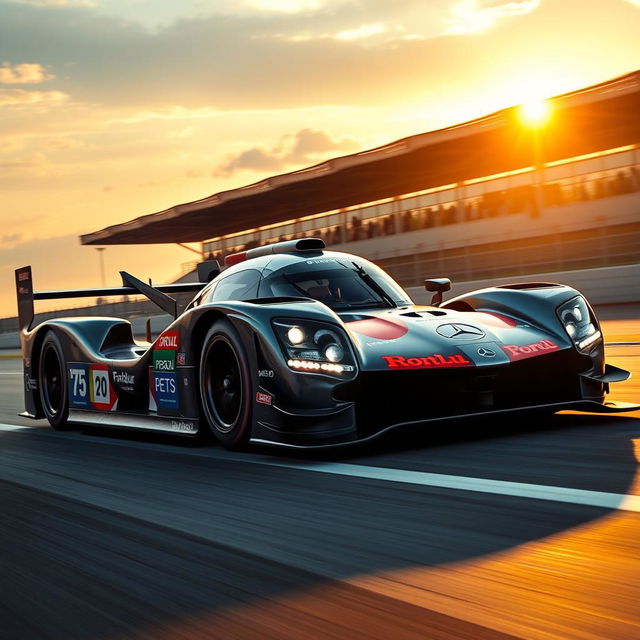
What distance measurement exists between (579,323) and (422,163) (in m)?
32.4

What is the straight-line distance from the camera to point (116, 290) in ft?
27.5

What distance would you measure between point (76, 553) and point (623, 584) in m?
1.87

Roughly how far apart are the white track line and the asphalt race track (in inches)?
0.5

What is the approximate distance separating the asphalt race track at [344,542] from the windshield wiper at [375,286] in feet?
3.49

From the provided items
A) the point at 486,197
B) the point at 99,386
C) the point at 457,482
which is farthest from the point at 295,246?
the point at 486,197

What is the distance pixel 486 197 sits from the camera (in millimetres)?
33312

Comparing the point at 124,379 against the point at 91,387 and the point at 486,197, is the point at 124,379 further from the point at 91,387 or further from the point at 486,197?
the point at 486,197

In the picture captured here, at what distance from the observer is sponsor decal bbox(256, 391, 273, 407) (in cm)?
531

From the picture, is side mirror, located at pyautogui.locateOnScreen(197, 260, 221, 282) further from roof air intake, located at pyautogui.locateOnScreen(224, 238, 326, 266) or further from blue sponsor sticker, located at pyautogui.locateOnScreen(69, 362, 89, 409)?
blue sponsor sticker, located at pyautogui.locateOnScreen(69, 362, 89, 409)

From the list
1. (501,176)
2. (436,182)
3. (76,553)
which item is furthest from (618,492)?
(436,182)

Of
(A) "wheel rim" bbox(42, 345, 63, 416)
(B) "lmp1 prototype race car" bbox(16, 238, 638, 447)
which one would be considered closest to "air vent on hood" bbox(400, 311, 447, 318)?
(B) "lmp1 prototype race car" bbox(16, 238, 638, 447)

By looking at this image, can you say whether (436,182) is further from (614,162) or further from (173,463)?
(173,463)

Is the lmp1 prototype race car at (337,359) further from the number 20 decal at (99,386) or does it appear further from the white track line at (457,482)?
the white track line at (457,482)

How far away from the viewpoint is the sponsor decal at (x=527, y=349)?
5465mm
